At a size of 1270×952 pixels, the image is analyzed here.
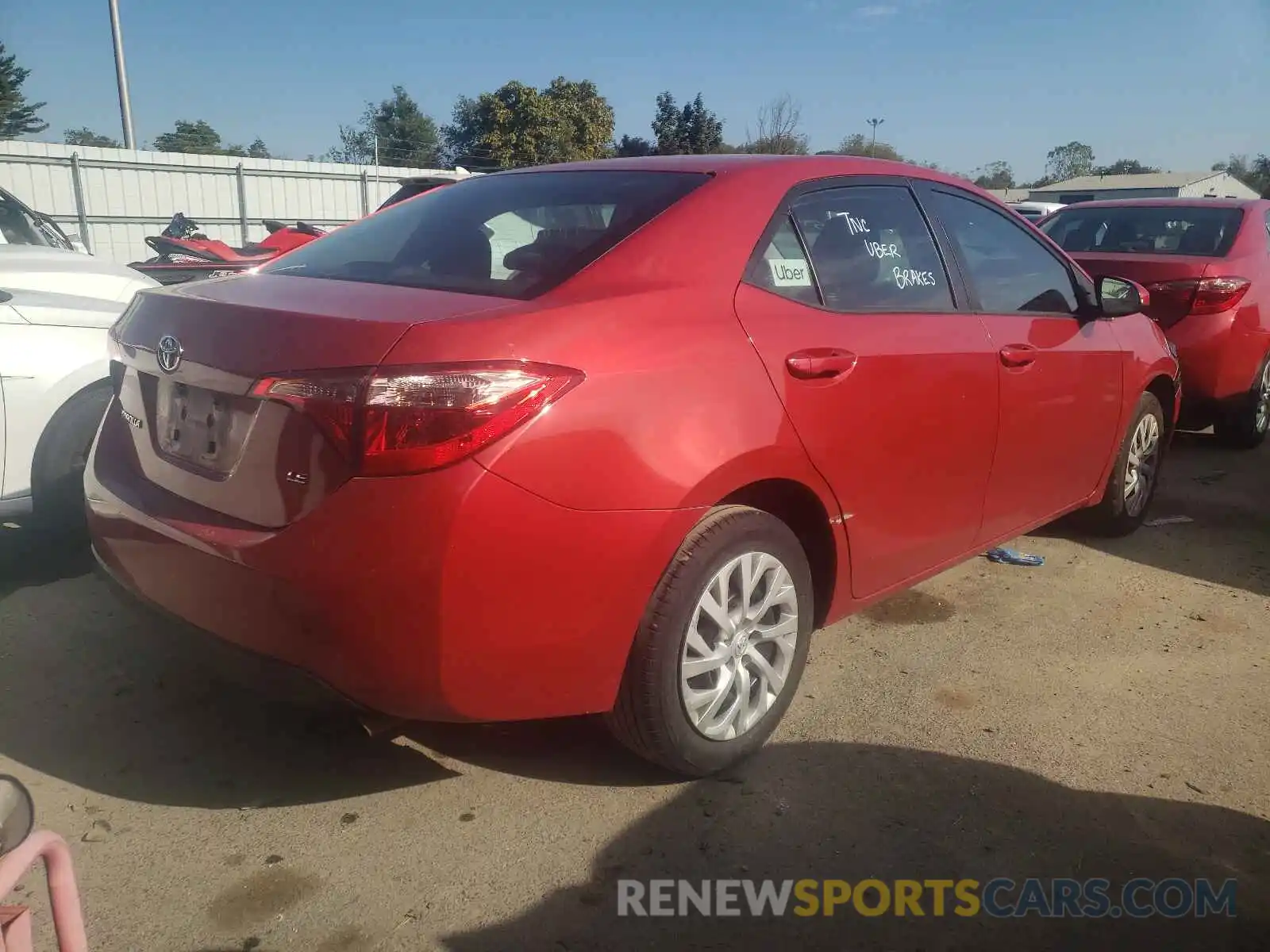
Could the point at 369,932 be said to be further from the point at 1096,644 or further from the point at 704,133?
the point at 704,133

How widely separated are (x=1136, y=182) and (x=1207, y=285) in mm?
66788

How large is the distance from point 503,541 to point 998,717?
6.04ft

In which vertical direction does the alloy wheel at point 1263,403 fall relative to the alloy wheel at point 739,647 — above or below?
below

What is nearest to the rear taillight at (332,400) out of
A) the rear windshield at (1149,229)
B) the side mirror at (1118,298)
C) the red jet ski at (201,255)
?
the side mirror at (1118,298)

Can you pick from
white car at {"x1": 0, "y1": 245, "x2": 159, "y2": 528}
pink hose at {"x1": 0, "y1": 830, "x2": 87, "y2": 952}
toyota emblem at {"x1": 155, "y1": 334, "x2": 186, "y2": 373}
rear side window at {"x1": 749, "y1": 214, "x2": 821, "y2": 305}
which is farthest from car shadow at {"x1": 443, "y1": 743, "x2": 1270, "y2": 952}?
white car at {"x1": 0, "y1": 245, "x2": 159, "y2": 528}

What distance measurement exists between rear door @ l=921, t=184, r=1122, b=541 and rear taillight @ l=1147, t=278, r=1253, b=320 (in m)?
2.38

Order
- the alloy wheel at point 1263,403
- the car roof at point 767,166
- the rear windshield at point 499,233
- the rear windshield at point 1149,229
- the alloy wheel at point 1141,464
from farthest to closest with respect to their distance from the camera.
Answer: the alloy wheel at point 1263,403 → the rear windshield at point 1149,229 → the alloy wheel at point 1141,464 → the car roof at point 767,166 → the rear windshield at point 499,233

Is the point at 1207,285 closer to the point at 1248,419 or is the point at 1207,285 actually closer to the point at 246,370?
the point at 1248,419

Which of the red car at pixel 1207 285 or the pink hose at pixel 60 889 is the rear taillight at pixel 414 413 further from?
the red car at pixel 1207 285

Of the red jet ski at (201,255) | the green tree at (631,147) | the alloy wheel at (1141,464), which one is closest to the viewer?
the alloy wheel at (1141,464)

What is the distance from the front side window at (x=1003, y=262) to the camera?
352 centimetres

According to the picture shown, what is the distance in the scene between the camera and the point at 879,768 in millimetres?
2840

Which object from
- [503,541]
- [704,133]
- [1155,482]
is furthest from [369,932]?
[704,133]

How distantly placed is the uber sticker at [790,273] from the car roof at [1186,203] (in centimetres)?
521
